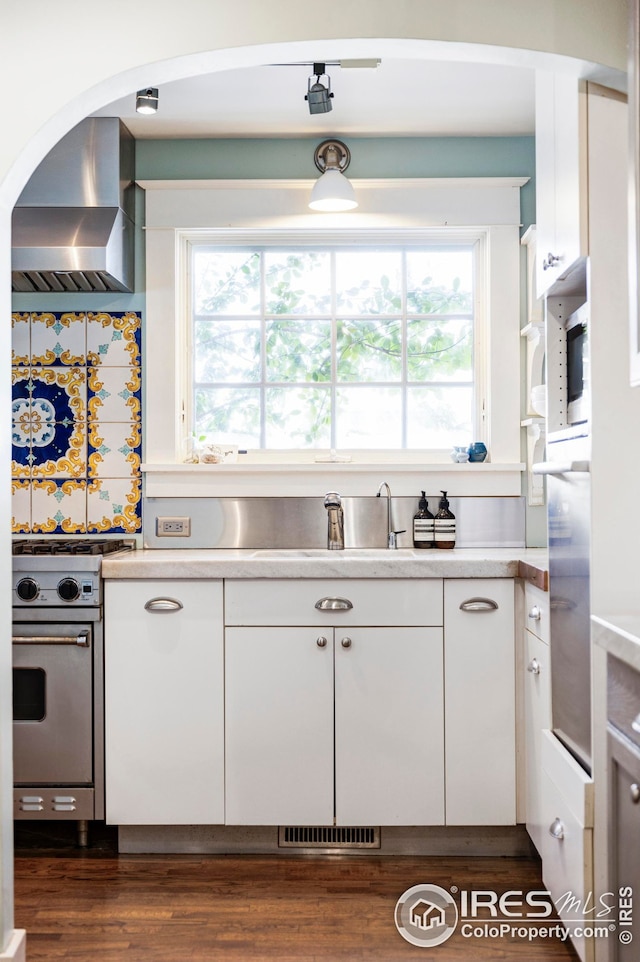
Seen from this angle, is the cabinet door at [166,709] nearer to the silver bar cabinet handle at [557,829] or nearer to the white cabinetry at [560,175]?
the silver bar cabinet handle at [557,829]

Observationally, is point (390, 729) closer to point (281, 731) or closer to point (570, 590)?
point (281, 731)

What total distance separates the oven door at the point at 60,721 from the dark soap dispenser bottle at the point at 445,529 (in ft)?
4.32

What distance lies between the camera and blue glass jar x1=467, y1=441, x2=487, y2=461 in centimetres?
326

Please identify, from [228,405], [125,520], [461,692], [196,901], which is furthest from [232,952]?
[228,405]

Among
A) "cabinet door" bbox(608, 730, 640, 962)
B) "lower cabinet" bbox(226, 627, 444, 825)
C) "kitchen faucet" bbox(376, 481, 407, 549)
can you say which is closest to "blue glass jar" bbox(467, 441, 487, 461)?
"kitchen faucet" bbox(376, 481, 407, 549)

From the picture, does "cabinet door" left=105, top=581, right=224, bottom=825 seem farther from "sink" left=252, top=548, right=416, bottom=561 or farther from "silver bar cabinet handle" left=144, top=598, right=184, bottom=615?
"sink" left=252, top=548, right=416, bottom=561

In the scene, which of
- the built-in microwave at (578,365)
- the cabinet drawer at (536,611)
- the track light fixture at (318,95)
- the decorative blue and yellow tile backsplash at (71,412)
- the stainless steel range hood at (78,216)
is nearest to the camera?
the built-in microwave at (578,365)

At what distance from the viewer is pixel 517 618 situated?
8.87ft

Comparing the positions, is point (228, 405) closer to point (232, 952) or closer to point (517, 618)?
point (517, 618)

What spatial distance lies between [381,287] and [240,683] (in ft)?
5.52

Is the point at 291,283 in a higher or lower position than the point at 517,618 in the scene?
higher

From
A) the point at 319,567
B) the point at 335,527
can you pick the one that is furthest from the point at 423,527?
the point at 319,567

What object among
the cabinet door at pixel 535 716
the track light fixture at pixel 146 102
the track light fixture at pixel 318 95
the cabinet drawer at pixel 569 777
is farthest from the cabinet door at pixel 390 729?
the track light fixture at pixel 146 102

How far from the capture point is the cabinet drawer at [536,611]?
2387 millimetres
